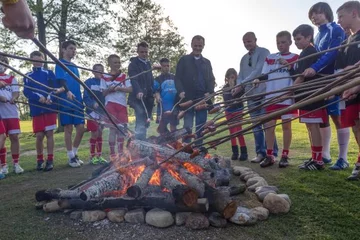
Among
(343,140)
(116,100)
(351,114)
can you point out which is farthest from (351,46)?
(116,100)

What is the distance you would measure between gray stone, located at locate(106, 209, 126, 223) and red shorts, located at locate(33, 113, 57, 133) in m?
3.05

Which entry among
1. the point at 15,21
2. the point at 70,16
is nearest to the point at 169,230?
the point at 15,21

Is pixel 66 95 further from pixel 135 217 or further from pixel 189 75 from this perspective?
pixel 135 217

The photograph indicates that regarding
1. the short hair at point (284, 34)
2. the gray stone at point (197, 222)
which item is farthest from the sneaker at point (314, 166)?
the gray stone at point (197, 222)

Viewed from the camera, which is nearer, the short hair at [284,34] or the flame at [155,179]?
the flame at [155,179]

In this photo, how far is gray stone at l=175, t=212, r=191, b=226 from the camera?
2396mm

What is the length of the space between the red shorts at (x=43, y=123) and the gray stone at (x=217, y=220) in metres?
3.67

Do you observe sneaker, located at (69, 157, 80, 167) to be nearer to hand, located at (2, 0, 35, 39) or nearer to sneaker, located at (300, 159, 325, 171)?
sneaker, located at (300, 159, 325, 171)

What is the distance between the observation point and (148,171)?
9.61 feet

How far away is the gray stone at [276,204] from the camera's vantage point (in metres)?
2.54

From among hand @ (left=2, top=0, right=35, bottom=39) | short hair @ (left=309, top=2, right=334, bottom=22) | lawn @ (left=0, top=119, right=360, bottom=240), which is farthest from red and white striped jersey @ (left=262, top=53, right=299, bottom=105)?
hand @ (left=2, top=0, right=35, bottom=39)

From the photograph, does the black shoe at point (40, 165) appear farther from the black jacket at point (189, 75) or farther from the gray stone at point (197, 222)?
the gray stone at point (197, 222)

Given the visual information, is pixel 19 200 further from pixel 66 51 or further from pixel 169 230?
pixel 66 51

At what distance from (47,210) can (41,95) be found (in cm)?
272
